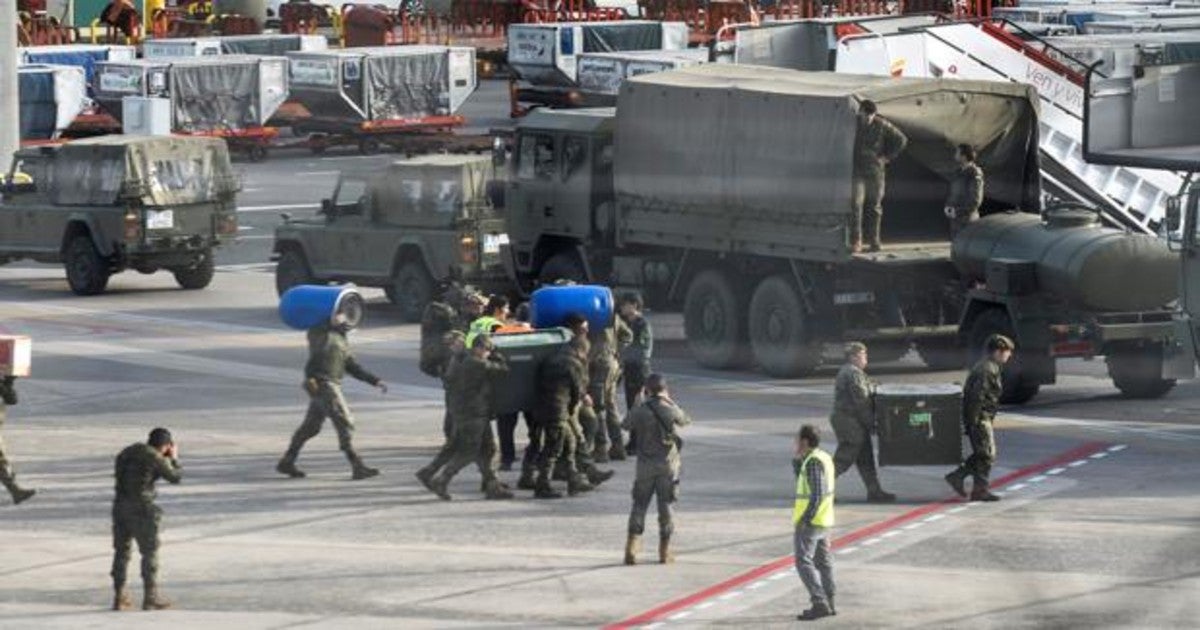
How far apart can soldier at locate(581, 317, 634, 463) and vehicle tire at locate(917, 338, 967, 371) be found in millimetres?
6046

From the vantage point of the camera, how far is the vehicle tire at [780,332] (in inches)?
1214

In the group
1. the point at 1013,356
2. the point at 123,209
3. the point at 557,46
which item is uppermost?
the point at 557,46

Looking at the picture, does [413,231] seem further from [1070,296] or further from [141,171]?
[1070,296]

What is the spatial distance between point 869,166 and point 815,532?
1157cm

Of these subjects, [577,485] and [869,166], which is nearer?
[577,485]

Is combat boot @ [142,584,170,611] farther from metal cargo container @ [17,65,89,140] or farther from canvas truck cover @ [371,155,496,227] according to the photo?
metal cargo container @ [17,65,89,140]

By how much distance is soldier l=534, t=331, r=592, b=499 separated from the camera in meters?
23.4

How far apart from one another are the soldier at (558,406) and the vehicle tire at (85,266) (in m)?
16.9

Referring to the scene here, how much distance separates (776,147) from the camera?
31.0m

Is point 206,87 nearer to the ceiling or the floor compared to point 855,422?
nearer to the ceiling

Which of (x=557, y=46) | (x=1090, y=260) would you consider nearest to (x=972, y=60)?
(x=1090, y=260)

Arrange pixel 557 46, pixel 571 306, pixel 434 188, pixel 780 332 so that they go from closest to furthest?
pixel 571 306 < pixel 780 332 < pixel 434 188 < pixel 557 46

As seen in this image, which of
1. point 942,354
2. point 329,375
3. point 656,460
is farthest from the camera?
point 942,354

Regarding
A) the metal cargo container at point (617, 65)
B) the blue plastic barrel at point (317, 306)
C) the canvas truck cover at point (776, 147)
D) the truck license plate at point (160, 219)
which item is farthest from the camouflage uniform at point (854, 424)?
the metal cargo container at point (617, 65)
